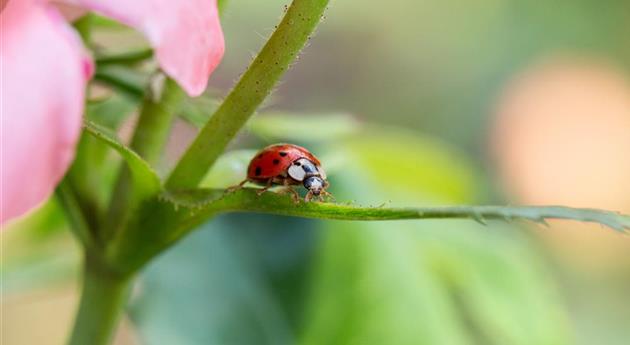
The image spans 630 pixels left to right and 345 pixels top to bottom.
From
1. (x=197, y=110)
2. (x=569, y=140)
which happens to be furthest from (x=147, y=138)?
(x=569, y=140)

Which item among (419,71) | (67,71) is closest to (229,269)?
(67,71)

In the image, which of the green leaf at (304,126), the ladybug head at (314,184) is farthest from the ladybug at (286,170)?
the green leaf at (304,126)

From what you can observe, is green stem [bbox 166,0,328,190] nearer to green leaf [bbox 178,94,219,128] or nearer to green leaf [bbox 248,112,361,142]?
green leaf [bbox 178,94,219,128]

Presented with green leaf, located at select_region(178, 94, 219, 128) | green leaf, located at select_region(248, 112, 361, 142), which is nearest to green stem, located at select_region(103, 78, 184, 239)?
green leaf, located at select_region(178, 94, 219, 128)

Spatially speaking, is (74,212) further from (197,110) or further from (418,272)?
(418,272)

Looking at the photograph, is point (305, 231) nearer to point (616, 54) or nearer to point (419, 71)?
point (419, 71)

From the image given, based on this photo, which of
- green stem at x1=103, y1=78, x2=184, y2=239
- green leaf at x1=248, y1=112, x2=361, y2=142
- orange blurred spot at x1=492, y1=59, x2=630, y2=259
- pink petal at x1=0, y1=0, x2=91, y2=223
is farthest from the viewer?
orange blurred spot at x1=492, y1=59, x2=630, y2=259
